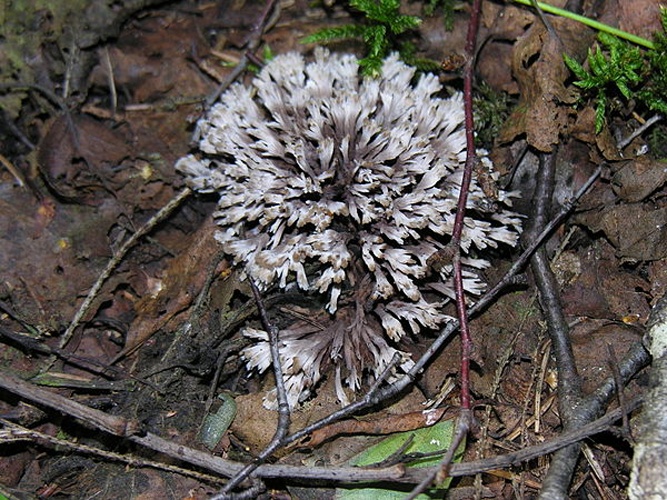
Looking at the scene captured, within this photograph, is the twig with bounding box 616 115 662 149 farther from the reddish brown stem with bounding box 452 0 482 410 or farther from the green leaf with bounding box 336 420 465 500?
the green leaf with bounding box 336 420 465 500

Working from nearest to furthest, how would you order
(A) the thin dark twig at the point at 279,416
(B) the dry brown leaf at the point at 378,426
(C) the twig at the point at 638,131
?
(A) the thin dark twig at the point at 279,416, (B) the dry brown leaf at the point at 378,426, (C) the twig at the point at 638,131

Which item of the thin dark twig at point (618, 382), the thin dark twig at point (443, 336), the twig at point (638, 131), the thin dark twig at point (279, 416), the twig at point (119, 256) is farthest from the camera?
the twig at point (119, 256)

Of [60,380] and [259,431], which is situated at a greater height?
[259,431]

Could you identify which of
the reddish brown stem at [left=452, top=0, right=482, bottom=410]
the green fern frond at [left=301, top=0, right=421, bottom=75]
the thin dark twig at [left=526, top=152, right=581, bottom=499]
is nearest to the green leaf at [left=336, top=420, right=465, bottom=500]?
the reddish brown stem at [left=452, top=0, right=482, bottom=410]

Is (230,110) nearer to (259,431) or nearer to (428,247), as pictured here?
(428,247)

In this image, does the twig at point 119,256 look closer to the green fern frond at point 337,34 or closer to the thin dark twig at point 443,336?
the green fern frond at point 337,34

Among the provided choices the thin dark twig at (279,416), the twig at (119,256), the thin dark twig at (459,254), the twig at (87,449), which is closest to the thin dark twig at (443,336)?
the thin dark twig at (279,416)

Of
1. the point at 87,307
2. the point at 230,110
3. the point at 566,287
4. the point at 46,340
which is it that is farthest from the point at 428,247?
the point at 46,340
